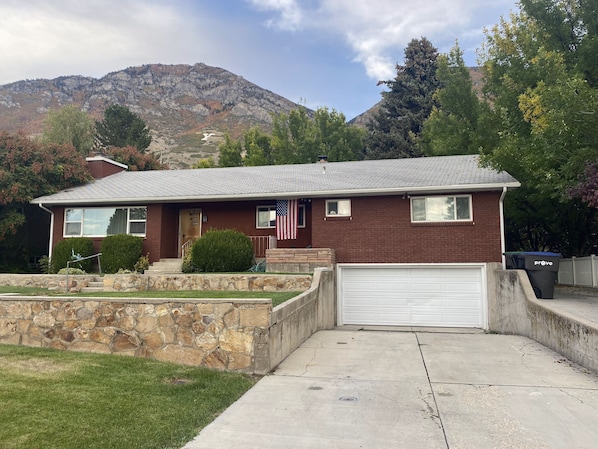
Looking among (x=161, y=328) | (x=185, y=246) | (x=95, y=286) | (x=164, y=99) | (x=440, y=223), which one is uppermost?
(x=164, y=99)

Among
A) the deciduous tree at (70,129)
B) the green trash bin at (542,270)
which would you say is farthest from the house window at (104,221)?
the deciduous tree at (70,129)

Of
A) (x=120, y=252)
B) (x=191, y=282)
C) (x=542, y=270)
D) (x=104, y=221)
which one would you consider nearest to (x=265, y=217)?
(x=191, y=282)

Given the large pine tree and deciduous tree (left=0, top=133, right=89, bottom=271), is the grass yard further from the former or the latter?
the large pine tree

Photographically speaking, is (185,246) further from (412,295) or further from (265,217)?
(412,295)

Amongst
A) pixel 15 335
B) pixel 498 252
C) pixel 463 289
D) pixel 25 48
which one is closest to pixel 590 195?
pixel 498 252

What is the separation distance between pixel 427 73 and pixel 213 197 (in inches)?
1218

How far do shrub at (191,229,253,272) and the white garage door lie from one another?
3315 mm

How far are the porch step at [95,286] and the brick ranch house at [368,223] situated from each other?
2.81 meters

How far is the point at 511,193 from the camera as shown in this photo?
1734 cm

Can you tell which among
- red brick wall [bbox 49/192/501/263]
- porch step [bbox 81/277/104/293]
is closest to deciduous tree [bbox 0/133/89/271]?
porch step [bbox 81/277/104/293]

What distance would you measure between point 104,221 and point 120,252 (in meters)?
2.12

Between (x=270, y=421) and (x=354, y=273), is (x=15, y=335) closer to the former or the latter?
(x=270, y=421)

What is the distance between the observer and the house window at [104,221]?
16.6 m

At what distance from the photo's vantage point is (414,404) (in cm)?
538
